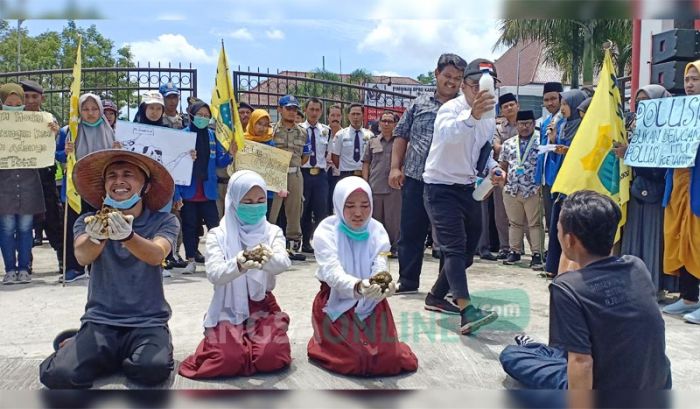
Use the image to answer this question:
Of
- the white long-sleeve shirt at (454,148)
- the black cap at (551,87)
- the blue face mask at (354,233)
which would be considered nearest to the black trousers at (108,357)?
the blue face mask at (354,233)

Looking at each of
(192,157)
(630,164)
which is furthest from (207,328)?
(630,164)

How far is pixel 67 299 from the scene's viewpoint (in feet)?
17.5

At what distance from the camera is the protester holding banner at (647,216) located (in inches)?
205

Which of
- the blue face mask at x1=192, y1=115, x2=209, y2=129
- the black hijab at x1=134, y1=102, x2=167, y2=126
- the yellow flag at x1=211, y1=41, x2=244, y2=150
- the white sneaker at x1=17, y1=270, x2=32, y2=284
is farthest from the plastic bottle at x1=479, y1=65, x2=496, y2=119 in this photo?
the white sneaker at x1=17, y1=270, x2=32, y2=284

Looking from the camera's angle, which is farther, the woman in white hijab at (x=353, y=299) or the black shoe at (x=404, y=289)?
the black shoe at (x=404, y=289)

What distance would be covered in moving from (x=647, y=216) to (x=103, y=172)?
432cm

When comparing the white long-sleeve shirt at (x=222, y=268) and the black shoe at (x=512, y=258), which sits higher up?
the white long-sleeve shirt at (x=222, y=268)

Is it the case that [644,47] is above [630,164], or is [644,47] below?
above

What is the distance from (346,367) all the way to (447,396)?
1751mm

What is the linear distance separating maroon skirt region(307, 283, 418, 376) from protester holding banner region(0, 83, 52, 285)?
3.65 m

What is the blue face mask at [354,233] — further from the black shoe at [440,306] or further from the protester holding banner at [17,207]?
the protester holding banner at [17,207]

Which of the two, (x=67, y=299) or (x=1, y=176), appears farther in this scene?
(x=1, y=176)

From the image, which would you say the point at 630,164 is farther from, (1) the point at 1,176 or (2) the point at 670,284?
(1) the point at 1,176

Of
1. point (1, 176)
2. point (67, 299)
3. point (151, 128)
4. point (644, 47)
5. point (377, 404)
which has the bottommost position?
point (67, 299)
